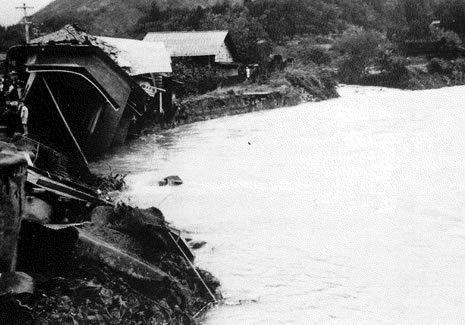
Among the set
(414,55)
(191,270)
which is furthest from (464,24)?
(191,270)

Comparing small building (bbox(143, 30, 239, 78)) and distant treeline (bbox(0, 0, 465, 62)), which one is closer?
small building (bbox(143, 30, 239, 78))

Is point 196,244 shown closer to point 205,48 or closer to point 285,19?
point 205,48

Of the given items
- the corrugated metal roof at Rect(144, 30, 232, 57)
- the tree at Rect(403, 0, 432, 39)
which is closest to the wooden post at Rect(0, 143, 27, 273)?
the corrugated metal roof at Rect(144, 30, 232, 57)

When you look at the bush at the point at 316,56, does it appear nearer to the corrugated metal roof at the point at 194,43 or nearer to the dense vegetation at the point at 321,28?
the dense vegetation at the point at 321,28

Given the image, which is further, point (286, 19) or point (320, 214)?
point (286, 19)

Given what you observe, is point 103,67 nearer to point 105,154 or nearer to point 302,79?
point 105,154

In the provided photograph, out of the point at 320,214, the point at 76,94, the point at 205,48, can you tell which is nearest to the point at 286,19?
the point at 205,48

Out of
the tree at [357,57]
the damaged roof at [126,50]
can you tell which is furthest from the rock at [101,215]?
the tree at [357,57]

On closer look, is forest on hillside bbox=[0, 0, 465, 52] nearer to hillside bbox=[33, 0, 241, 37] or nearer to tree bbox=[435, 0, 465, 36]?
tree bbox=[435, 0, 465, 36]
